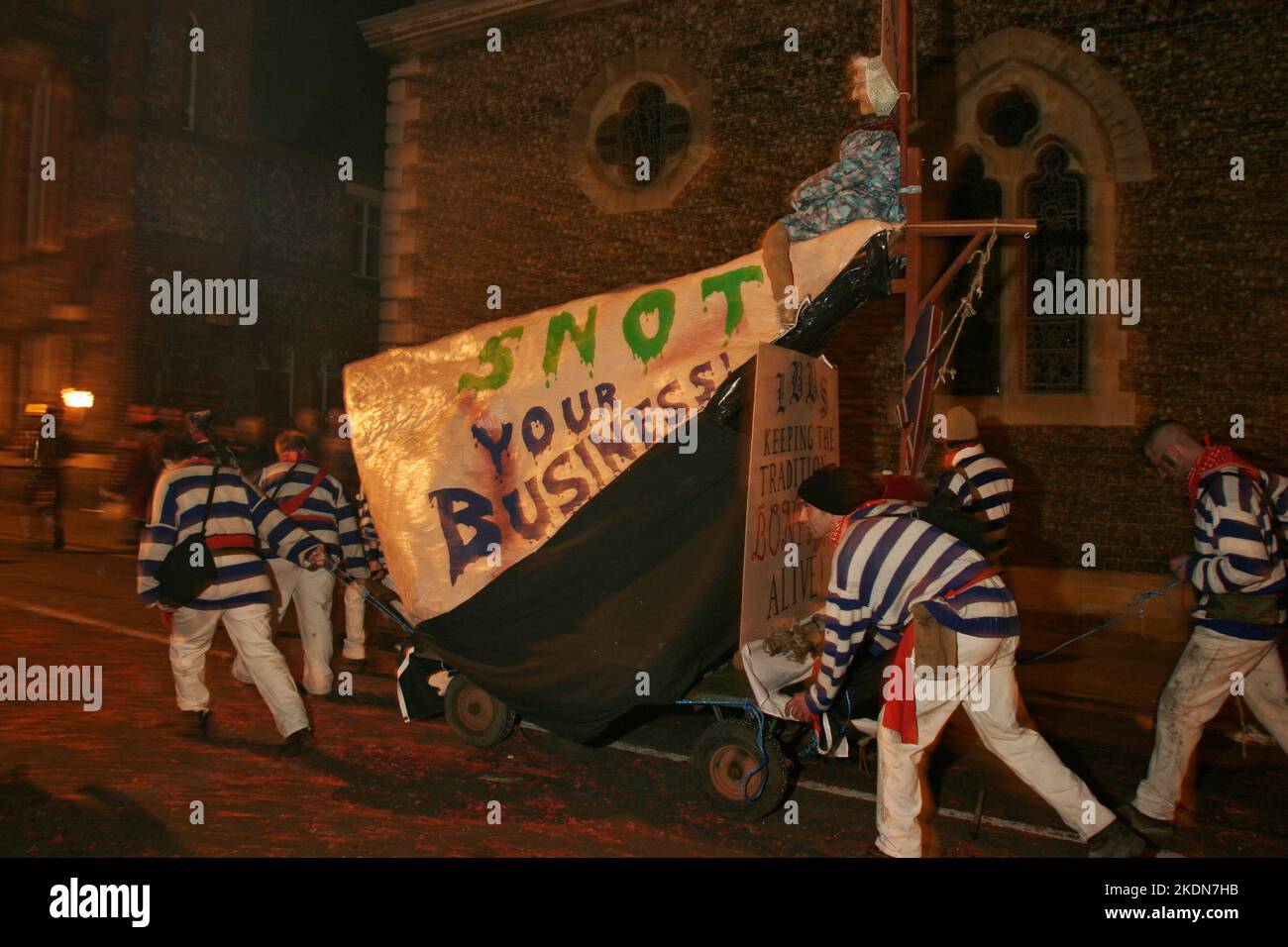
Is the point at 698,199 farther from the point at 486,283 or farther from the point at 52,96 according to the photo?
the point at 52,96

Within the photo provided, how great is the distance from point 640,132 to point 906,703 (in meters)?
10.9

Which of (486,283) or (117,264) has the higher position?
(117,264)

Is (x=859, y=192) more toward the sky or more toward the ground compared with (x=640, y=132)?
more toward the ground

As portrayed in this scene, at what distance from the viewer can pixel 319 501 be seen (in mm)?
7957

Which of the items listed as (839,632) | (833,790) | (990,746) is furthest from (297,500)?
(990,746)

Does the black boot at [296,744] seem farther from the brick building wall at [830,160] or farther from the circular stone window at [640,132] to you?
the circular stone window at [640,132]

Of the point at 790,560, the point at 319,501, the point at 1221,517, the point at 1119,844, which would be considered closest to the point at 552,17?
the point at 319,501

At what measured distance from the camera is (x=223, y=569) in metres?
6.35

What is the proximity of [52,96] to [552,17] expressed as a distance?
517 inches

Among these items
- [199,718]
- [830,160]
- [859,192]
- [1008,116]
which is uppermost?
[1008,116]

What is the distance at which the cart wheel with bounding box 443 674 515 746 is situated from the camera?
6.45 metres

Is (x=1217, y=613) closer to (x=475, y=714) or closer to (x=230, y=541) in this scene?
(x=475, y=714)

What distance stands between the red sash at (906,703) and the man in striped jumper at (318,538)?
15.1 ft

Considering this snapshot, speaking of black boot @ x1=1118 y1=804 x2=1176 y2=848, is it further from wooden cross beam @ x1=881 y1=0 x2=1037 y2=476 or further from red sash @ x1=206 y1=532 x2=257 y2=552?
red sash @ x1=206 y1=532 x2=257 y2=552
